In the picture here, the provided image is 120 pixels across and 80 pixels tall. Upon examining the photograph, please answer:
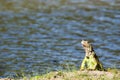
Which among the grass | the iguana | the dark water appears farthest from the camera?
the dark water

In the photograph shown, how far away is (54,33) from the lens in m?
20.2

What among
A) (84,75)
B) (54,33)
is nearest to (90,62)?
(84,75)

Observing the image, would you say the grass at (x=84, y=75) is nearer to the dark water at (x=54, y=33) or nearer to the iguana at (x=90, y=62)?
the iguana at (x=90, y=62)

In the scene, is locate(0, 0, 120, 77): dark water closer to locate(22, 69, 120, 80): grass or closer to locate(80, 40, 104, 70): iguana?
locate(80, 40, 104, 70): iguana

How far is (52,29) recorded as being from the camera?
21.0 metres

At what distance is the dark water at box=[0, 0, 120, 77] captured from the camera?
1593cm

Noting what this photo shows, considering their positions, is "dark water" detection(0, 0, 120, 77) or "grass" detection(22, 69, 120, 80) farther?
"dark water" detection(0, 0, 120, 77)

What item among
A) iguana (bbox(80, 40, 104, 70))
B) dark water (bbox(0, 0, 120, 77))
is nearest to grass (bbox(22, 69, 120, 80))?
iguana (bbox(80, 40, 104, 70))

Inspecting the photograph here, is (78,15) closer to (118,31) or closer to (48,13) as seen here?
(48,13)

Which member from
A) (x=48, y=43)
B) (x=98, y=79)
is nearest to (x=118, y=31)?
(x=48, y=43)

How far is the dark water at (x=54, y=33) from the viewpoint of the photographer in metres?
15.9

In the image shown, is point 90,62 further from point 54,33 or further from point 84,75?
point 54,33

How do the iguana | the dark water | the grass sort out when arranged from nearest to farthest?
the grass < the iguana < the dark water

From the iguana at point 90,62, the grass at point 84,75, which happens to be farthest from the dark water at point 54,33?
the grass at point 84,75
